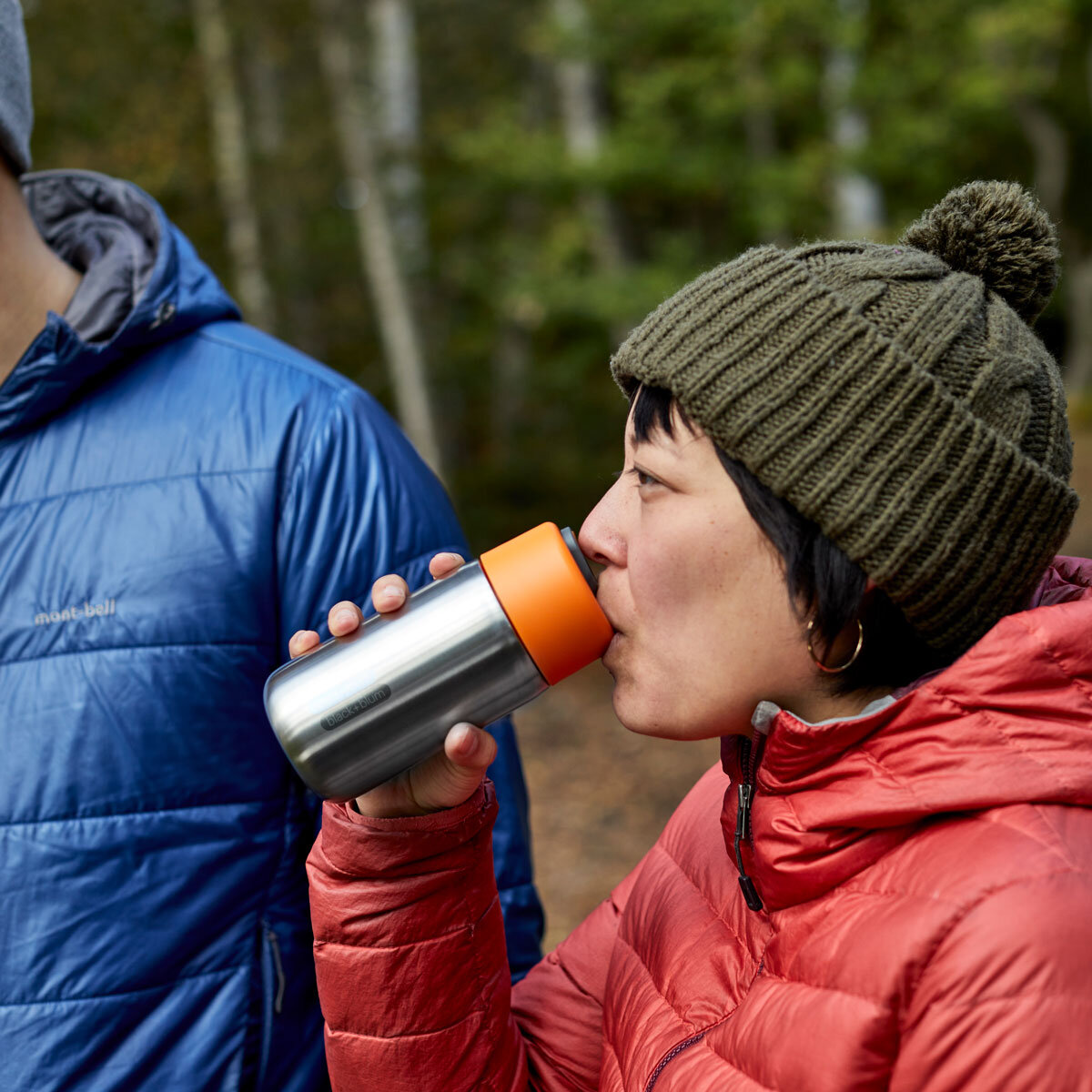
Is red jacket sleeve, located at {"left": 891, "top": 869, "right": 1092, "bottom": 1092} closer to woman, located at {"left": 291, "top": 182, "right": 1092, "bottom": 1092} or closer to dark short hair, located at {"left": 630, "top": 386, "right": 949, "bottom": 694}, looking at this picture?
woman, located at {"left": 291, "top": 182, "right": 1092, "bottom": 1092}

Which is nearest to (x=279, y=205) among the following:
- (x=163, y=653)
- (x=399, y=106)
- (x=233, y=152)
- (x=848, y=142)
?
(x=233, y=152)

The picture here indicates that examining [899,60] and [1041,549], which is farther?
[899,60]

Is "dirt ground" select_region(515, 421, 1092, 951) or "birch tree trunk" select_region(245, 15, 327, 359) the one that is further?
"birch tree trunk" select_region(245, 15, 327, 359)

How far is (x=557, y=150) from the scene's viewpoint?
12109 millimetres

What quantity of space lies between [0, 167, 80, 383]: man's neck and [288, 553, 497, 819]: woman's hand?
1141mm

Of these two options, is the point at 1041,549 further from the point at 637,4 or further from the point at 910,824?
the point at 637,4

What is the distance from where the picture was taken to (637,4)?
1134 centimetres

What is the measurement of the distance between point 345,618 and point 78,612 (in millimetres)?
724

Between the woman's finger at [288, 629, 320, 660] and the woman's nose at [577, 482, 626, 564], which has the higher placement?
the woman's nose at [577, 482, 626, 564]

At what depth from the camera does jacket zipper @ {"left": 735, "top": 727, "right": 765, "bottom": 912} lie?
1680mm

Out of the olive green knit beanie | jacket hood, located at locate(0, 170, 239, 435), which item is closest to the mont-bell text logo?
jacket hood, located at locate(0, 170, 239, 435)

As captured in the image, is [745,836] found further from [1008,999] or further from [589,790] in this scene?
[589,790]

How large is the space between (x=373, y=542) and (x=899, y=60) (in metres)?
11.4

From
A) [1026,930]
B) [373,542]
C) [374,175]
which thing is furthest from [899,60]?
[1026,930]
